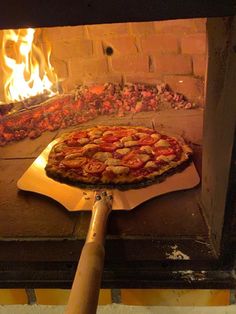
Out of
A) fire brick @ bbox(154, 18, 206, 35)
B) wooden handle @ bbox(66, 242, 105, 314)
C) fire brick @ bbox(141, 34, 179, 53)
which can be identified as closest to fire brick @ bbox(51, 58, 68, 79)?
fire brick @ bbox(141, 34, 179, 53)

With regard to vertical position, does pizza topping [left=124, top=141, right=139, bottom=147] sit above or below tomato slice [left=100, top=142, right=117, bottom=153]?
below

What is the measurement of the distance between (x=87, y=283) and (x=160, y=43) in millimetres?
1728

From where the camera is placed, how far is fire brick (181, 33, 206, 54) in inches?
82.7

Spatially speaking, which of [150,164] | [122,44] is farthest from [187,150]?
[122,44]

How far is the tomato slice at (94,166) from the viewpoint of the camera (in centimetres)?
130

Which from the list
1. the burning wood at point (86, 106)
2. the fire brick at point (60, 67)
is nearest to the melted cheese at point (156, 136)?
the burning wood at point (86, 106)

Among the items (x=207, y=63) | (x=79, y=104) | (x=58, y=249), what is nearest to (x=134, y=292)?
(x=58, y=249)

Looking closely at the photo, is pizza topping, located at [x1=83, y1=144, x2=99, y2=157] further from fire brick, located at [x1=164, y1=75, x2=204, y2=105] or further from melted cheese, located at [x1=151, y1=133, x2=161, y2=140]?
fire brick, located at [x1=164, y1=75, x2=204, y2=105]

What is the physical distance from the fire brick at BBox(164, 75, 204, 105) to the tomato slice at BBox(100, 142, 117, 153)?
2.66ft

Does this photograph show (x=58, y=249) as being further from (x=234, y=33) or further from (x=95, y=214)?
(x=234, y=33)

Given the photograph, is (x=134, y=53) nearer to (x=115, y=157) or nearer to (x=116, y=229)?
(x=115, y=157)

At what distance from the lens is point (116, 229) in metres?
1.09

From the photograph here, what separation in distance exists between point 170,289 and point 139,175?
0.40m

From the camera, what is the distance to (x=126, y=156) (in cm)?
139
